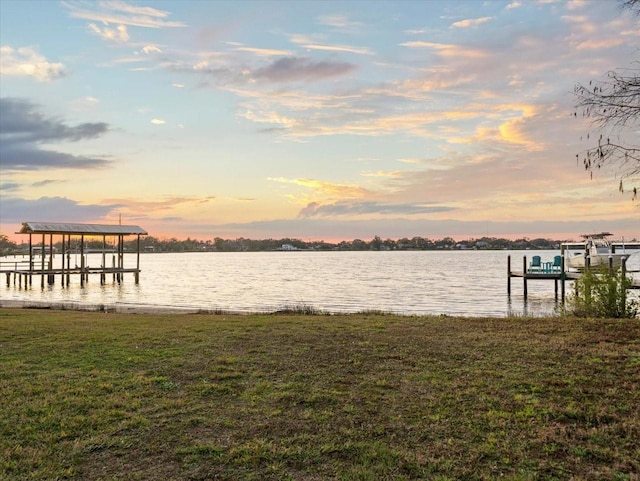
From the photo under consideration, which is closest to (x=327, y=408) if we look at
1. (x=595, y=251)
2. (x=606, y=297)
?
(x=606, y=297)

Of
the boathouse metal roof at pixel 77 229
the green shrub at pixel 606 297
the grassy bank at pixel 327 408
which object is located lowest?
the grassy bank at pixel 327 408

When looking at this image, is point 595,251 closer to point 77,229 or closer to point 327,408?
point 327,408

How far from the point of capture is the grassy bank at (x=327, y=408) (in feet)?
13.6

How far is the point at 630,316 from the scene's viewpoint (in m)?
12.5

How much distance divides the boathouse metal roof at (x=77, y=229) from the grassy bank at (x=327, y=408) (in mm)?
38200

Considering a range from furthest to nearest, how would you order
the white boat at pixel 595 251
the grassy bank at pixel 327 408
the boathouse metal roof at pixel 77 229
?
the boathouse metal roof at pixel 77 229, the white boat at pixel 595 251, the grassy bank at pixel 327 408

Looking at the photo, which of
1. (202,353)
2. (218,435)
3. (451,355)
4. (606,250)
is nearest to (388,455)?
(218,435)

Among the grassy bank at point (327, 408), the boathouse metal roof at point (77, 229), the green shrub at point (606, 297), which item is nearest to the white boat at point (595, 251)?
the green shrub at point (606, 297)

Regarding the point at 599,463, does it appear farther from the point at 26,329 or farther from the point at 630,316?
the point at 26,329

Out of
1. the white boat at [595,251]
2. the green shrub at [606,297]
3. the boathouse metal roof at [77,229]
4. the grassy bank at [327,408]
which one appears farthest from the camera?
the boathouse metal roof at [77,229]

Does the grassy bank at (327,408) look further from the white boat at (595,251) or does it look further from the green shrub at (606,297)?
the white boat at (595,251)

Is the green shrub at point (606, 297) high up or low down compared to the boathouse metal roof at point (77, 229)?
down

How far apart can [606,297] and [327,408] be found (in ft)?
34.0

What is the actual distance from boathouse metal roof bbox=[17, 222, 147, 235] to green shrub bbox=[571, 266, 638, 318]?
139ft
